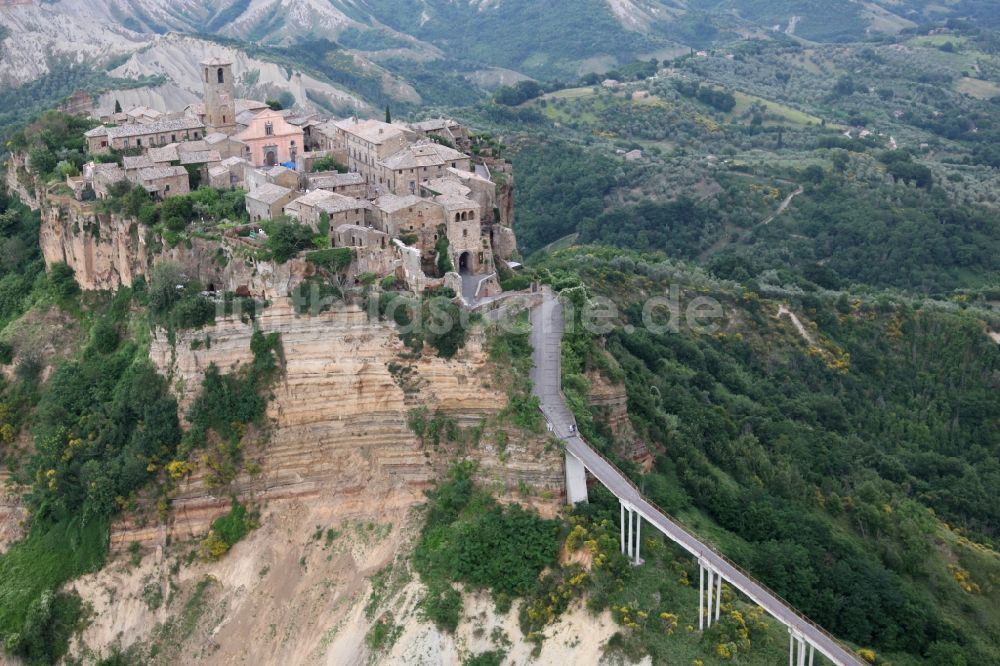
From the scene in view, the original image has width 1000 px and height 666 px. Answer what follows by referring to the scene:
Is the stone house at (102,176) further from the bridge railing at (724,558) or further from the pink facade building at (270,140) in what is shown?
the bridge railing at (724,558)

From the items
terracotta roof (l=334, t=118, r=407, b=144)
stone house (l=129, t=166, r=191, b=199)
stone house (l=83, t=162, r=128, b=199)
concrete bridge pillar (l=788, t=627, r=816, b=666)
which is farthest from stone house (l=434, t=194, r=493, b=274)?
concrete bridge pillar (l=788, t=627, r=816, b=666)

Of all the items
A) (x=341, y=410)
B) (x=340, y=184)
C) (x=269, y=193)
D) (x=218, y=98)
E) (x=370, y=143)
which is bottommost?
(x=341, y=410)

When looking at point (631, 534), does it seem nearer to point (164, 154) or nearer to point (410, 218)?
point (410, 218)

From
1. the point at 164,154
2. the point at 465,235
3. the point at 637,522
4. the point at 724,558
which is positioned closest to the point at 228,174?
the point at 164,154

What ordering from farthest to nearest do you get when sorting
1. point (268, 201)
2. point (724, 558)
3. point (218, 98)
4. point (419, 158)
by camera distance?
point (218, 98), point (419, 158), point (268, 201), point (724, 558)

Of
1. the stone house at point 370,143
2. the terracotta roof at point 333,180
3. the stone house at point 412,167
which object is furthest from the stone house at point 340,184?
the stone house at point 370,143

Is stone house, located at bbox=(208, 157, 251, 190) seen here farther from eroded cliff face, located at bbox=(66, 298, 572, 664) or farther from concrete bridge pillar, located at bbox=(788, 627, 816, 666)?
concrete bridge pillar, located at bbox=(788, 627, 816, 666)
